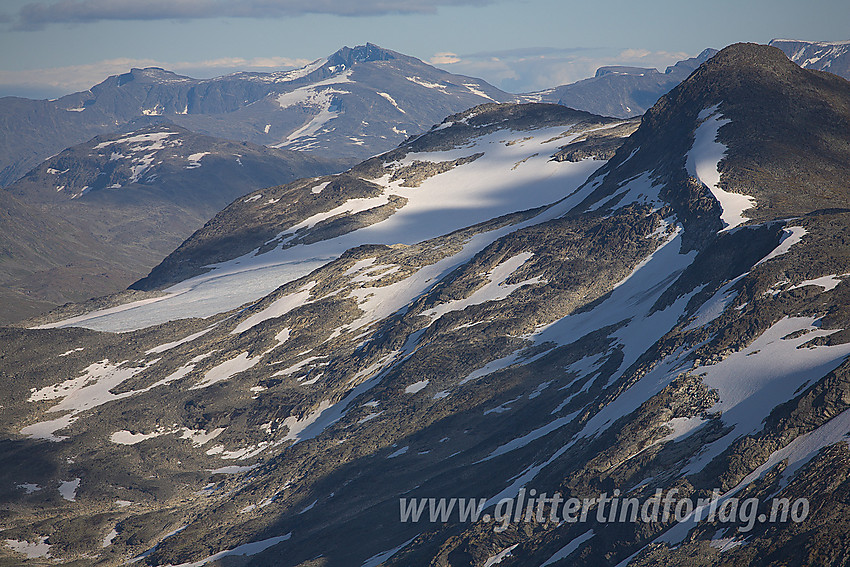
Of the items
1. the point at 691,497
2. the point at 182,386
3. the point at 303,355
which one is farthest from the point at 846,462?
the point at 182,386

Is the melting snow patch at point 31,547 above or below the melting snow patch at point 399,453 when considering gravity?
below

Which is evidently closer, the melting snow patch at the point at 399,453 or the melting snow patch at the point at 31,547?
the melting snow patch at the point at 399,453

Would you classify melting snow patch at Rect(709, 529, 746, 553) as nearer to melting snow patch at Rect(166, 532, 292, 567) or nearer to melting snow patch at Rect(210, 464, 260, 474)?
melting snow patch at Rect(166, 532, 292, 567)

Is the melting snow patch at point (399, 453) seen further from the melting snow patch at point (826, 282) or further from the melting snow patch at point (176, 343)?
the melting snow patch at point (176, 343)

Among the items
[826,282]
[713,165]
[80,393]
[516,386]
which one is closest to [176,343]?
[80,393]

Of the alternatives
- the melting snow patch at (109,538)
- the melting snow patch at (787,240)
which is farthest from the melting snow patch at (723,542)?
the melting snow patch at (109,538)

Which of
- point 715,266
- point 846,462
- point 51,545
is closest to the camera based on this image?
point 846,462

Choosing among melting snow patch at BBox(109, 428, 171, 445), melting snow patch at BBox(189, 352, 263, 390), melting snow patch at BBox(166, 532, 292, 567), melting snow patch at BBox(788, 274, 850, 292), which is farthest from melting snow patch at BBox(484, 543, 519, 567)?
melting snow patch at BBox(189, 352, 263, 390)

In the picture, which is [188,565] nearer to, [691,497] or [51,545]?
[51,545]
